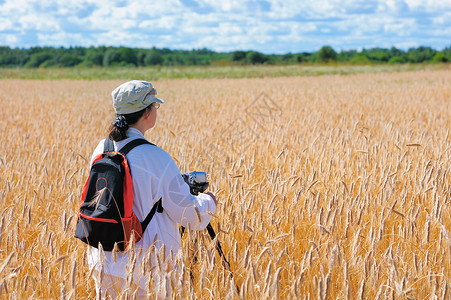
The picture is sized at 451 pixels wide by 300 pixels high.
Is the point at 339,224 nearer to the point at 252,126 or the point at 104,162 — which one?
the point at 104,162

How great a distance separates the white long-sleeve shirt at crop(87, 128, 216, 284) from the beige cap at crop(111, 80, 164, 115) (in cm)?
10

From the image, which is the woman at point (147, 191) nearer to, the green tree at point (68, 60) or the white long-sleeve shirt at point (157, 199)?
the white long-sleeve shirt at point (157, 199)

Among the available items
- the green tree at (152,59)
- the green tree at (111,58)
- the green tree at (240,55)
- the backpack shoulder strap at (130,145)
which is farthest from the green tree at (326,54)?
the backpack shoulder strap at (130,145)

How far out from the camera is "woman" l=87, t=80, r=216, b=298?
6.07 feet

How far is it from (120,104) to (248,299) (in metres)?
1.01

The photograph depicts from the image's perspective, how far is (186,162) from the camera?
4.05 m

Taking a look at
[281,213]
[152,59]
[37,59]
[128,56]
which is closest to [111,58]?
[128,56]

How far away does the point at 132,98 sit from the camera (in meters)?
1.93

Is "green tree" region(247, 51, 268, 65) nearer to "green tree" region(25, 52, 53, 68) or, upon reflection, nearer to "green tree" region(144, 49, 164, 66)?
"green tree" region(144, 49, 164, 66)

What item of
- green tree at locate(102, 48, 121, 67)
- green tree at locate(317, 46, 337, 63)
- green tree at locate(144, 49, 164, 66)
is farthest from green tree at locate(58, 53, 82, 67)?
green tree at locate(317, 46, 337, 63)

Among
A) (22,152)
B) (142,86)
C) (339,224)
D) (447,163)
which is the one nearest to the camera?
(142,86)

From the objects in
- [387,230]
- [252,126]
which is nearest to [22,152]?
[252,126]

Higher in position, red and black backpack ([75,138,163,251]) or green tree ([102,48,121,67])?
green tree ([102,48,121,67])

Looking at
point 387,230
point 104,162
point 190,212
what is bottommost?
point 387,230
